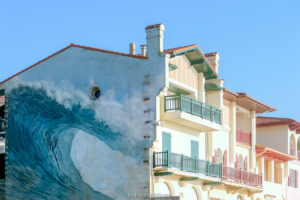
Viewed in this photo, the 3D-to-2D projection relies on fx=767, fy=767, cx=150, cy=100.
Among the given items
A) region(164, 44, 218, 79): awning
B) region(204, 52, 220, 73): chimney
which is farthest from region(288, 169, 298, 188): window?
region(164, 44, 218, 79): awning

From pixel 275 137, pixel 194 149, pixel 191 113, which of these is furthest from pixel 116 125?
pixel 275 137

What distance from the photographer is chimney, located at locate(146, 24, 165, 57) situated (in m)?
38.9

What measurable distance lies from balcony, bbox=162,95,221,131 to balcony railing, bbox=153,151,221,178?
2.02m

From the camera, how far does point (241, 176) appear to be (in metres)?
48.4

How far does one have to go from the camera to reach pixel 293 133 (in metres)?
60.2

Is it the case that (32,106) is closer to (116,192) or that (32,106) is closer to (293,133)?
(116,192)

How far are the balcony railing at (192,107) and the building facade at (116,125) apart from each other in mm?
54

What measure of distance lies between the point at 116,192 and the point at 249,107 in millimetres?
17194

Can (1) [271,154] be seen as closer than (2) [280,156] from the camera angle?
Yes

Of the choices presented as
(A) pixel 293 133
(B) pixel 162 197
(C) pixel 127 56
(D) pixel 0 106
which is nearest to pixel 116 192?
(B) pixel 162 197

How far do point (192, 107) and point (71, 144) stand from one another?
6814mm

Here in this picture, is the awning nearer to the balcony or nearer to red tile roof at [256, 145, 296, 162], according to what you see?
the balcony

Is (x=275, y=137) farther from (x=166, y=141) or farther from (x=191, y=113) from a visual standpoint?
(x=166, y=141)

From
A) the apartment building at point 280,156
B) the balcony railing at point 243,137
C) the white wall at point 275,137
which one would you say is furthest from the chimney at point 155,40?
the white wall at point 275,137
